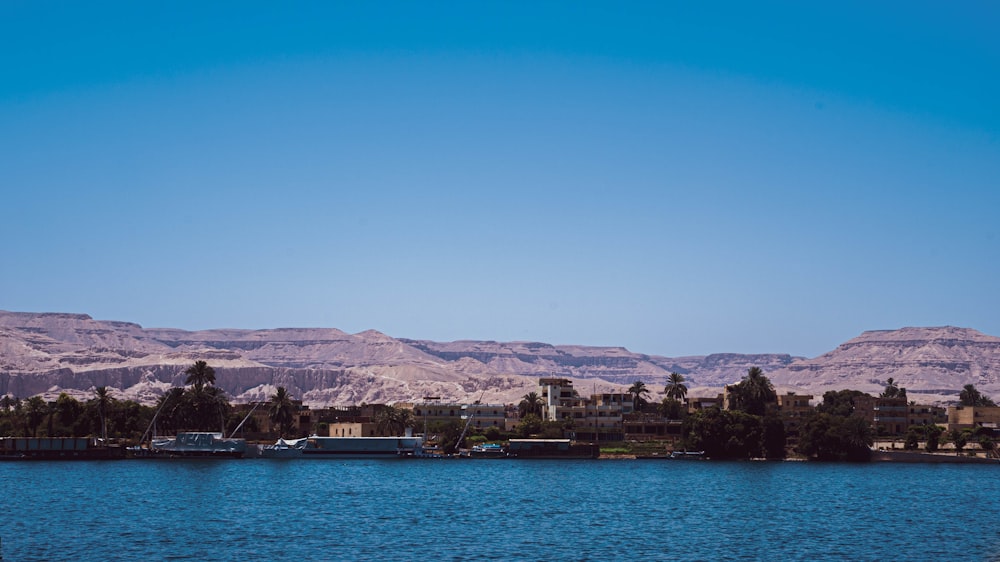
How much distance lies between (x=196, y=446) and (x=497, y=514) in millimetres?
94763

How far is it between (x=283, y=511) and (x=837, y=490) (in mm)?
53178

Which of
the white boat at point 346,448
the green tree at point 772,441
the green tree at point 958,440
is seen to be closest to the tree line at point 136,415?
the white boat at point 346,448

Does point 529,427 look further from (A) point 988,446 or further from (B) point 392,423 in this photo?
(A) point 988,446

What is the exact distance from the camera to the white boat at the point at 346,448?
171 metres

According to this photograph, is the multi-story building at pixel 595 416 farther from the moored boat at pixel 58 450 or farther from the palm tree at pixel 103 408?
the palm tree at pixel 103 408

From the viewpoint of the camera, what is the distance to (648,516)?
8125 cm

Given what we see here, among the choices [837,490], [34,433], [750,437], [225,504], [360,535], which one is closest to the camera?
[360,535]

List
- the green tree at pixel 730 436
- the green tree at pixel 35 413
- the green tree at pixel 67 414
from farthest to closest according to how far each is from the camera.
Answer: the green tree at pixel 67 414
the green tree at pixel 35 413
the green tree at pixel 730 436

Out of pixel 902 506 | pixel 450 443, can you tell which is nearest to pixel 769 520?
pixel 902 506

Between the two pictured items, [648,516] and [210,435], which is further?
[210,435]

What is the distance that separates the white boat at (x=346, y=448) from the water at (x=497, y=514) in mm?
32904

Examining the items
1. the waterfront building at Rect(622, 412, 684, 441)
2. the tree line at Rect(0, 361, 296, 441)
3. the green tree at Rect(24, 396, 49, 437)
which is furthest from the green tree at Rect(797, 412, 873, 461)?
the green tree at Rect(24, 396, 49, 437)

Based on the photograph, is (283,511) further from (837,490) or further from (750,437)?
(750,437)

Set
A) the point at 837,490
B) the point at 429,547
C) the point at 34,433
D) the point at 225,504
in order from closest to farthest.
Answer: the point at 429,547 < the point at 225,504 < the point at 837,490 < the point at 34,433
